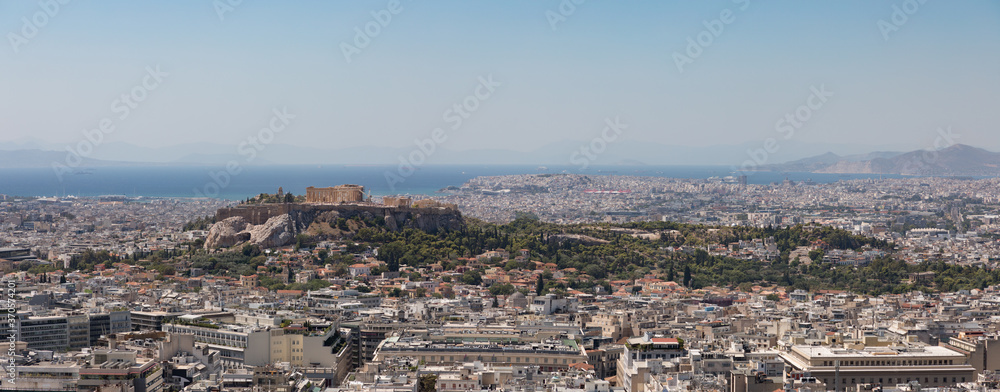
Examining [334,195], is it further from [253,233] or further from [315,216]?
[253,233]

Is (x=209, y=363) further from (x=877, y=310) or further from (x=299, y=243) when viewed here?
(x=299, y=243)

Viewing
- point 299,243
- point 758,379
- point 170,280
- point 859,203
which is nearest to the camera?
point 758,379

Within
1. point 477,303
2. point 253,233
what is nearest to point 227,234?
point 253,233

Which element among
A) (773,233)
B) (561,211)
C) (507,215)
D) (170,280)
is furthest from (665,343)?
(561,211)

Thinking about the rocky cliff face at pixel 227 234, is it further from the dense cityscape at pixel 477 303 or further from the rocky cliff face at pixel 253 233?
the dense cityscape at pixel 477 303

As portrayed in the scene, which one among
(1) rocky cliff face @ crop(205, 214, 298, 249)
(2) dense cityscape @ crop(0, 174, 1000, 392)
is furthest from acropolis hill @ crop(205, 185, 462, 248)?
(2) dense cityscape @ crop(0, 174, 1000, 392)

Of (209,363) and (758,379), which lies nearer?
(758,379)

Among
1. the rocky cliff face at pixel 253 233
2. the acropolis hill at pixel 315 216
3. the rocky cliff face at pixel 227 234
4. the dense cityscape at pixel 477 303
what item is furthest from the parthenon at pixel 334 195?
the rocky cliff face at pixel 227 234

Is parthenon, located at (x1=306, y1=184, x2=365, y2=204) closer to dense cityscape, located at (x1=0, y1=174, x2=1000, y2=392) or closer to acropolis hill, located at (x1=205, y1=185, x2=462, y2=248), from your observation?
acropolis hill, located at (x1=205, y1=185, x2=462, y2=248)

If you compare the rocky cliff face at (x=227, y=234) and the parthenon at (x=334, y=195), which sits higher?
the parthenon at (x=334, y=195)
